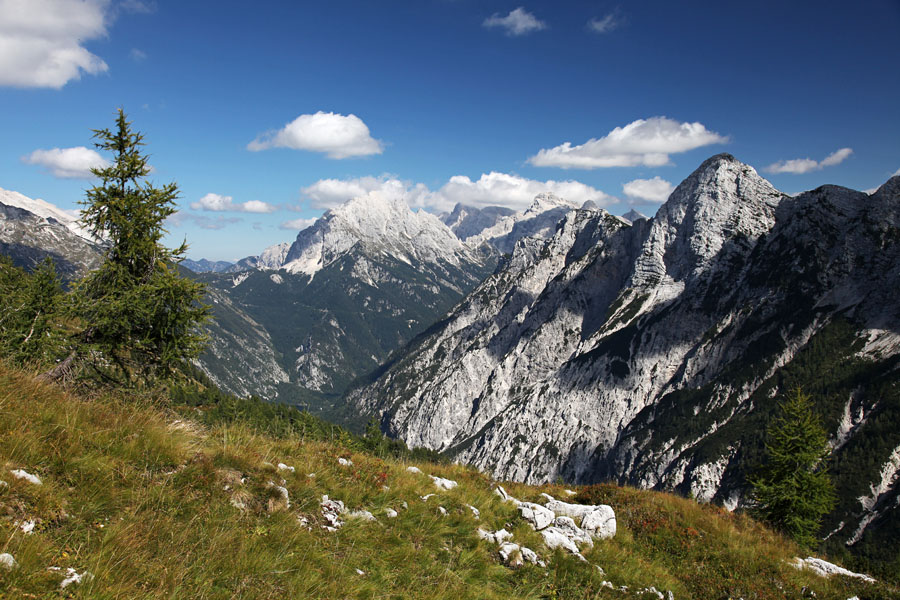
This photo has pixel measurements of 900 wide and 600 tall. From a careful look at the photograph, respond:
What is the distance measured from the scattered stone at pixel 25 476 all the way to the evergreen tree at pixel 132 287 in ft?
37.9

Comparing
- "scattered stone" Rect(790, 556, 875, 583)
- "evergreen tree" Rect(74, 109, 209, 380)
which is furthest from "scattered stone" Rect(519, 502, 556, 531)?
"evergreen tree" Rect(74, 109, 209, 380)

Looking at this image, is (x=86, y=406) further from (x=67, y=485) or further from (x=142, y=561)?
(x=142, y=561)

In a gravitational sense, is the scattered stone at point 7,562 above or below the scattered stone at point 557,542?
above

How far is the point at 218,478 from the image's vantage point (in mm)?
8641

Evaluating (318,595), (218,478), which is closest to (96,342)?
(218,478)

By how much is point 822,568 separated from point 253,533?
17.9 m

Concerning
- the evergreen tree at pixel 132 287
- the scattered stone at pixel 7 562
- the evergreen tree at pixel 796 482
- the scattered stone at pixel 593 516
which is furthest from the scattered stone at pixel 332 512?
the evergreen tree at pixel 796 482

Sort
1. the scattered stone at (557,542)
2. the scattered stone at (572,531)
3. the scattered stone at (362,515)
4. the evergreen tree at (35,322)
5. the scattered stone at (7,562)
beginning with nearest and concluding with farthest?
the scattered stone at (7,562) → the scattered stone at (362,515) → the scattered stone at (557,542) → the scattered stone at (572,531) → the evergreen tree at (35,322)

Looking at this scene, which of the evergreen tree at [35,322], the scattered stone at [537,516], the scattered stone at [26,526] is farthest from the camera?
the evergreen tree at [35,322]

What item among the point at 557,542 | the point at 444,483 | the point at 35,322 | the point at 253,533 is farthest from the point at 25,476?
the point at 35,322

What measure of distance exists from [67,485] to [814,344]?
225 meters

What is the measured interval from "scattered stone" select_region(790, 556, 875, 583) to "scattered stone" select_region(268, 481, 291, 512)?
618 inches

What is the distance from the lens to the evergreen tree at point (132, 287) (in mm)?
16734

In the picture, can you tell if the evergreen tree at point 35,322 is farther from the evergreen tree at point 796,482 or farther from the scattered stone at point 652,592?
the evergreen tree at point 796,482
